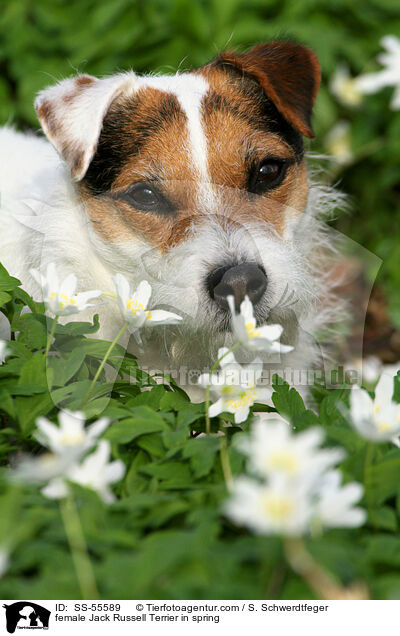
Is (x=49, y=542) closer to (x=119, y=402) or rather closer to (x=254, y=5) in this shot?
(x=119, y=402)

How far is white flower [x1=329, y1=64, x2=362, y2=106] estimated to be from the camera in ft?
16.4

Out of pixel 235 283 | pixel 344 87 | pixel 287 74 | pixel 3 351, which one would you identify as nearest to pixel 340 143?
pixel 344 87

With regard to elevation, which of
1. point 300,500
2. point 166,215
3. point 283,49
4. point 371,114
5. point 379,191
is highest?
point 283,49

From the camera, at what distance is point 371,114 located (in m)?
5.10

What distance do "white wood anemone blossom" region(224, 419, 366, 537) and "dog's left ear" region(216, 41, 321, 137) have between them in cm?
189

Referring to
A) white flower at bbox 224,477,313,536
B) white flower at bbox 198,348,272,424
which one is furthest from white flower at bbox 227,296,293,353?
white flower at bbox 224,477,313,536

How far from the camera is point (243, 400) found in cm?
181

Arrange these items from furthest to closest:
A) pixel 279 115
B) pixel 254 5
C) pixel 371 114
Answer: pixel 371 114 < pixel 254 5 < pixel 279 115

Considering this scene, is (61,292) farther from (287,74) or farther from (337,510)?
(287,74)

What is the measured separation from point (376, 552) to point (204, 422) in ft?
2.32

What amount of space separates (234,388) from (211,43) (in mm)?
3370

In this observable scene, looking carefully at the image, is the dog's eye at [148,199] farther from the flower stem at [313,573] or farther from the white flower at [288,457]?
the flower stem at [313,573]

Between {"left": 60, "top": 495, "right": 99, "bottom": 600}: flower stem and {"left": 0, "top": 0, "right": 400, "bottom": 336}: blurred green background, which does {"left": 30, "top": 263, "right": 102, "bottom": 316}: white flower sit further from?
{"left": 0, "top": 0, "right": 400, "bottom": 336}: blurred green background
